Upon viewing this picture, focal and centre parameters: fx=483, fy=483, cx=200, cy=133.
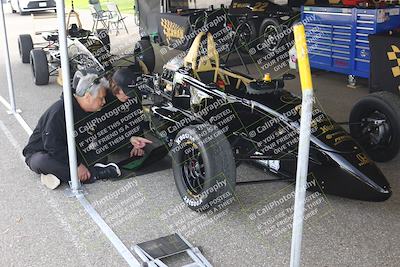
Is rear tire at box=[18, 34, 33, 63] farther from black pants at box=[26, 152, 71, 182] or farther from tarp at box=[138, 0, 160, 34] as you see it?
black pants at box=[26, 152, 71, 182]

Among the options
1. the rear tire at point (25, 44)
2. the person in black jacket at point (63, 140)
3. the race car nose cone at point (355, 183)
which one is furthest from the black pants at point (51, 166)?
the rear tire at point (25, 44)

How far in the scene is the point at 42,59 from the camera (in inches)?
283

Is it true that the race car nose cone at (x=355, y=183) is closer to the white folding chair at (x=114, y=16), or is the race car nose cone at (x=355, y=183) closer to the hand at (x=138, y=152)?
the hand at (x=138, y=152)

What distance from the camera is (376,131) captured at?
420cm

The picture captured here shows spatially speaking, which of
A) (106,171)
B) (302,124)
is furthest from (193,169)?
(302,124)

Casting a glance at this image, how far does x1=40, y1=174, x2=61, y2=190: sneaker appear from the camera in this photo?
3752 millimetres

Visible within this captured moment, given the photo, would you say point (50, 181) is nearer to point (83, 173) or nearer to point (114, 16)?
point (83, 173)

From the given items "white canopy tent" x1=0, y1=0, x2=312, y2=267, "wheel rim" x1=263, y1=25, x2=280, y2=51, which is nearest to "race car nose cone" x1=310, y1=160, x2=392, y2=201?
"white canopy tent" x1=0, y1=0, x2=312, y2=267

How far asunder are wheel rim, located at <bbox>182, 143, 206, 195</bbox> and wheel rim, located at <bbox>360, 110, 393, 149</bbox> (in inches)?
64.6

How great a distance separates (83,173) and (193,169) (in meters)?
0.96

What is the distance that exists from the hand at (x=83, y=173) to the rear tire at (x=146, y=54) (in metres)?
3.73

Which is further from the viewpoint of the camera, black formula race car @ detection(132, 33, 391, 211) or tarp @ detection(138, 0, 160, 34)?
tarp @ detection(138, 0, 160, 34)

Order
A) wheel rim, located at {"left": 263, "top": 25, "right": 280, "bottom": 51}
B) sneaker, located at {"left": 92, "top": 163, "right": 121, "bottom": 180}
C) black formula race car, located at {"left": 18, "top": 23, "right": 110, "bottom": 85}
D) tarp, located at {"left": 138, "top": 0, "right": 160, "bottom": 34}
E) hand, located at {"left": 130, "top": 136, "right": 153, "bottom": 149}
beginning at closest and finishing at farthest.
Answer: sneaker, located at {"left": 92, "top": 163, "right": 121, "bottom": 180} → hand, located at {"left": 130, "top": 136, "right": 153, "bottom": 149} → black formula race car, located at {"left": 18, "top": 23, "right": 110, "bottom": 85} → wheel rim, located at {"left": 263, "top": 25, "right": 280, "bottom": 51} → tarp, located at {"left": 138, "top": 0, "right": 160, "bottom": 34}

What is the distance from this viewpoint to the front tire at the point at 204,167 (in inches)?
122
